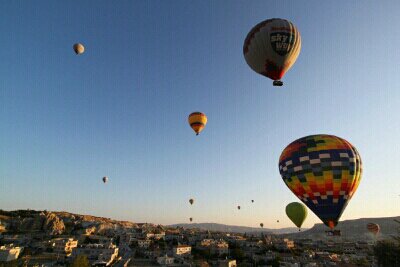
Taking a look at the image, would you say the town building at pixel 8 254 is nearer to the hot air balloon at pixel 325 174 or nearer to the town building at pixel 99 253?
the town building at pixel 99 253

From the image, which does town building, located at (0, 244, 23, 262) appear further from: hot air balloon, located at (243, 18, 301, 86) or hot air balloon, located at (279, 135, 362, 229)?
hot air balloon, located at (243, 18, 301, 86)

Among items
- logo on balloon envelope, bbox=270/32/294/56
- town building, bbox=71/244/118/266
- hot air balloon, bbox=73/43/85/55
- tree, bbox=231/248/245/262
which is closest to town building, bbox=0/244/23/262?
town building, bbox=71/244/118/266

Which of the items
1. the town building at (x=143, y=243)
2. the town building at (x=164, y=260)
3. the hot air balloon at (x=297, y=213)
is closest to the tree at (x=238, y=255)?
the town building at (x=164, y=260)

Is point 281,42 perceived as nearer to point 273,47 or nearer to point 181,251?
point 273,47

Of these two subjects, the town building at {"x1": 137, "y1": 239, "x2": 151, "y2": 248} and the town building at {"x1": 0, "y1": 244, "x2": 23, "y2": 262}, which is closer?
the town building at {"x1": 0, "y1": 244, "x2": 23, "y2": 262}

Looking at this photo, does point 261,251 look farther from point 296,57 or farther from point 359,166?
point 296,57

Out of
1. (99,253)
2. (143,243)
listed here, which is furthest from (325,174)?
(143,243)

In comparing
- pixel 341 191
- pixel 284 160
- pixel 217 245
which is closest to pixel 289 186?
pixel 284 160
